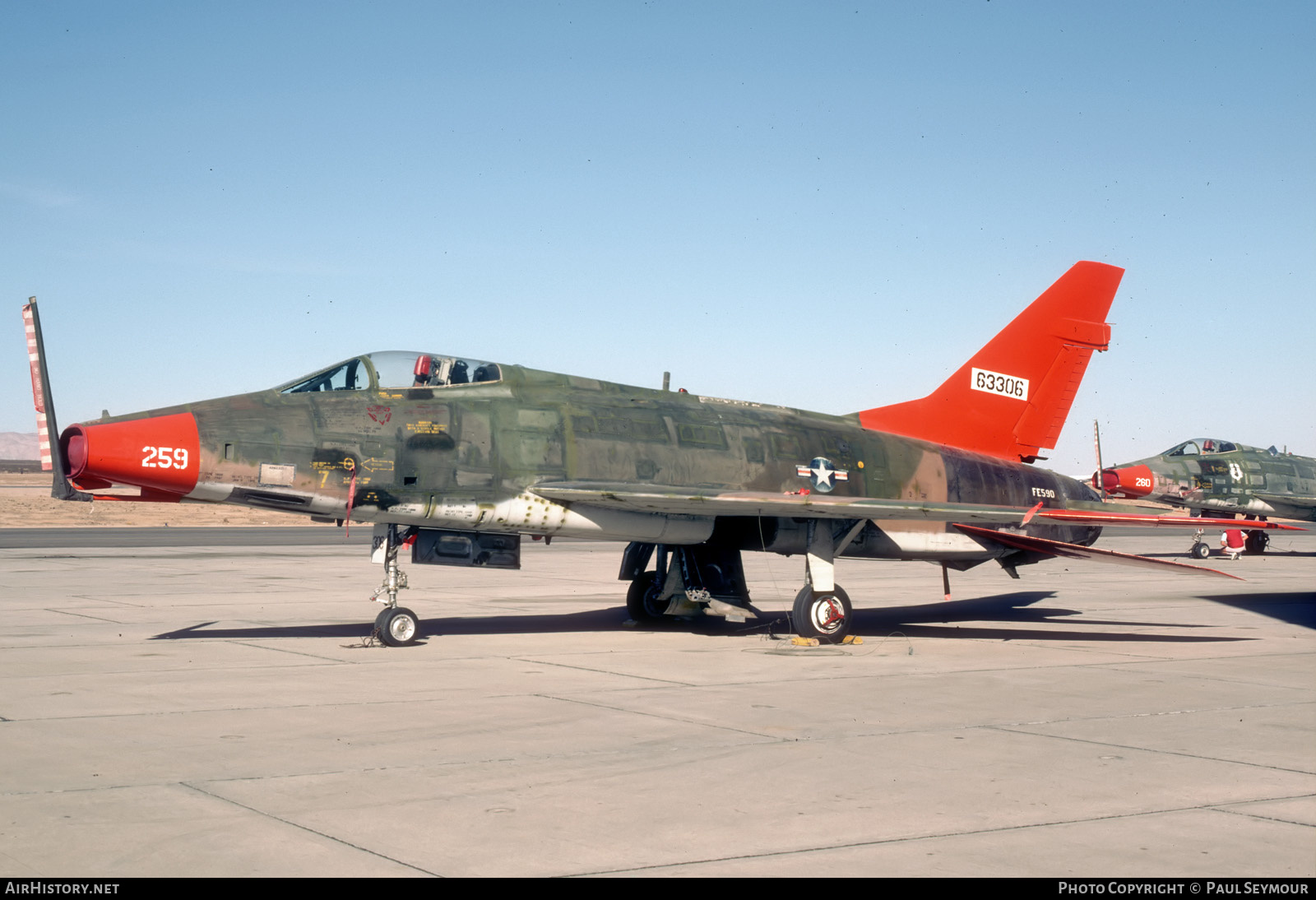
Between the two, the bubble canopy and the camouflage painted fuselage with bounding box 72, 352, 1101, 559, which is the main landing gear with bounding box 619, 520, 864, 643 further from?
the bubble canopy

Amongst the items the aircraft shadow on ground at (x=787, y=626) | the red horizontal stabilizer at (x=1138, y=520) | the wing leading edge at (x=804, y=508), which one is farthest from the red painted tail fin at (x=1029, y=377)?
the wing leading edge at (x=804, y=508)

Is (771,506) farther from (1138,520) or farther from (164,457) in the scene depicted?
(164,457)

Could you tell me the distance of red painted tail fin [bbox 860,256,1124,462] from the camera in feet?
64.2

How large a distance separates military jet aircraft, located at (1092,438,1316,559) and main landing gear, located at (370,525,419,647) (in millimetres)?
25644

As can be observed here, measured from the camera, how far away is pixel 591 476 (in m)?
14.9

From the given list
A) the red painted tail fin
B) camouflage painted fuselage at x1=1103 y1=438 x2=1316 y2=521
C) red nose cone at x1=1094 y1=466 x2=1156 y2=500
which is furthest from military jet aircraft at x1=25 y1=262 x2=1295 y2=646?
camouflage painted fuselage at x1=1103 y1=438 x2=1316 y2=521

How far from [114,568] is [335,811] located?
75.8ft

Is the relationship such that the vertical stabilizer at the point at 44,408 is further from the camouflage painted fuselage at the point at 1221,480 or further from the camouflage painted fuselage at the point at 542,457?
the camouflage painted fuselage at the point at 1221,480

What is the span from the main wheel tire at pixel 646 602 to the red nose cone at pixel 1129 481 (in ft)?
68.7

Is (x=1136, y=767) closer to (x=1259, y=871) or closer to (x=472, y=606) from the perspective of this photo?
(x=1259, y=871)

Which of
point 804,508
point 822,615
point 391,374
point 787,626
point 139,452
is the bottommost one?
point 787,626

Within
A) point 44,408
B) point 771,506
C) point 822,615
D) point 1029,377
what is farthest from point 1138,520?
point 44,408

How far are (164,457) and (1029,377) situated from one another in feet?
44.8

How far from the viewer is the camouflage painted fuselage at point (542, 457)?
1315cm
